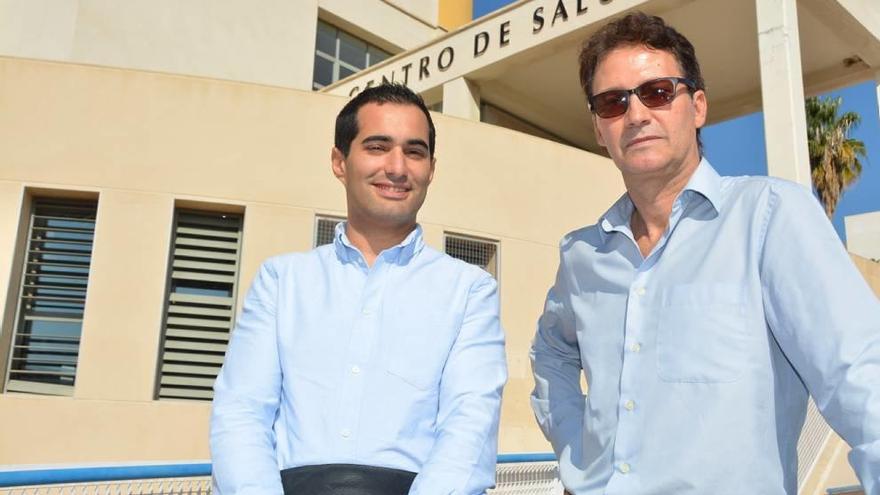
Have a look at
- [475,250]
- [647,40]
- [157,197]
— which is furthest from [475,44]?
[647,40]

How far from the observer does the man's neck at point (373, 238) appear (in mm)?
2336

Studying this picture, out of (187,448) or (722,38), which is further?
(722,38)

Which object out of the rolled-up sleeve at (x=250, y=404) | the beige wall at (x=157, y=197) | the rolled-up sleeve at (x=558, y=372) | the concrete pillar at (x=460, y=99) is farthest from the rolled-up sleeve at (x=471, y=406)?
the concrete pillar at (x=460, y=99)

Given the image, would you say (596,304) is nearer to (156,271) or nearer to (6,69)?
(156,271)

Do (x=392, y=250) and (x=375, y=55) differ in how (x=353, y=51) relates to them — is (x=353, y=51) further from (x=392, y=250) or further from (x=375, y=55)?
(x=392, y=250)

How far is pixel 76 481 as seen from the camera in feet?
10.9

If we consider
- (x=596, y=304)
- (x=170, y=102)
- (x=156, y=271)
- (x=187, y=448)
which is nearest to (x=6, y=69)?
(x=170, y=102)

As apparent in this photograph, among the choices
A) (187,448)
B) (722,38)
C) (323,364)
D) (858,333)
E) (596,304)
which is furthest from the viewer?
(722,38)

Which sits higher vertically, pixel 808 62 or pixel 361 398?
pixel 808 62

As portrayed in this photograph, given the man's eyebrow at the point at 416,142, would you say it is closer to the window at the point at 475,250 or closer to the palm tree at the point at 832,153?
the window at the point at 475,250

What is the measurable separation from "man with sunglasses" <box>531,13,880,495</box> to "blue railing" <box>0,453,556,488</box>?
244 centimetres

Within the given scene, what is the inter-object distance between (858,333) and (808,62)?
44.3 ft

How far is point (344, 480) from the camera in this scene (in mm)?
1834

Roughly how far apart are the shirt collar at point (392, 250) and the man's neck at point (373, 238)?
0.10 feet
